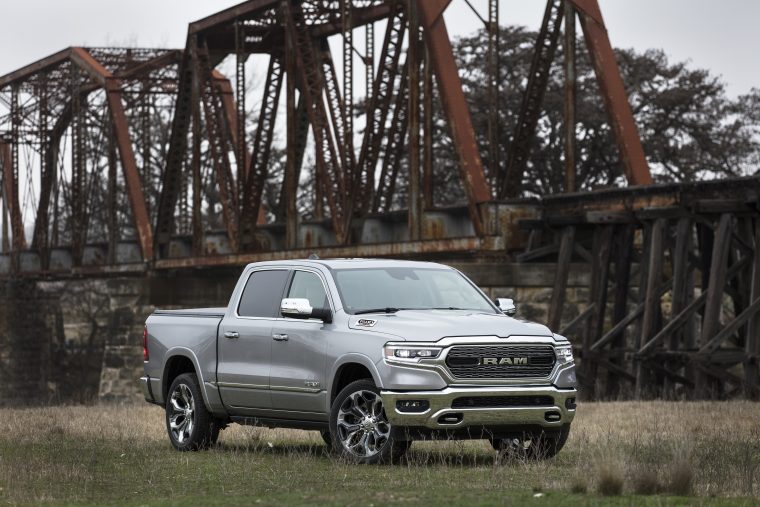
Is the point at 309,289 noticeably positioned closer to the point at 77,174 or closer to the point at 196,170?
the point at 196,170

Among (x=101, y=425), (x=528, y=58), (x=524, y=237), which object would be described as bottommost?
(x=101, y=425)

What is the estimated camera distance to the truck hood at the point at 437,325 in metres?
12.5

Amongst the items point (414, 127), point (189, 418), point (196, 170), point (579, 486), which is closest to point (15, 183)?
point (196, 170)

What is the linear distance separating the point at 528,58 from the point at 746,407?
36.8 m

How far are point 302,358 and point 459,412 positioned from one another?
5.48 ft

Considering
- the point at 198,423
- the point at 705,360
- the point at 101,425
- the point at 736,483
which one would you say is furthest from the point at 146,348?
the point at 705,360

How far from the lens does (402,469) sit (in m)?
12.1

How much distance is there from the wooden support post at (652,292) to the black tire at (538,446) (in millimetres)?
10168

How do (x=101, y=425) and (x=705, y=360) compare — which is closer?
(x=101, y=425)

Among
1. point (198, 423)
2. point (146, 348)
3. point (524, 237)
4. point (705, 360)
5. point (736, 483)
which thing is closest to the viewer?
point (736, 483)

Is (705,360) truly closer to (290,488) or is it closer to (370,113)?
(370,113)

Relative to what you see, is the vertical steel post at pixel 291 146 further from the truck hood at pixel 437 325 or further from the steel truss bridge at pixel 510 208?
the truck hood at pixel 437 325

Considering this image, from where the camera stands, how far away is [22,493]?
36.1 ft

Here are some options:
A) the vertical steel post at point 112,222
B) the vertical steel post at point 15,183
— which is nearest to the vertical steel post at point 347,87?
the vertical steel post at point 112,222
